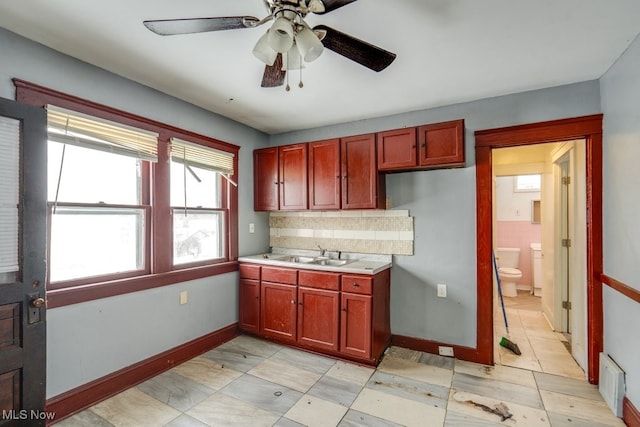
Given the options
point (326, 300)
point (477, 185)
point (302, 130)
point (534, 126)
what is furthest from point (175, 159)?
point (534, 126)

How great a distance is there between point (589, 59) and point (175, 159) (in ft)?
10.9

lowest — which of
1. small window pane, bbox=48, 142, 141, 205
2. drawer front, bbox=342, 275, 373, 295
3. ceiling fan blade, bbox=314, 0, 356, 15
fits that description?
drawer front, bbox=342, 275, 373, 295

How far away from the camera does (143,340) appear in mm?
2461

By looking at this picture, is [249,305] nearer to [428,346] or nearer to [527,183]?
[428,346]

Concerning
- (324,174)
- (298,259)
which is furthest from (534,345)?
(324,174)

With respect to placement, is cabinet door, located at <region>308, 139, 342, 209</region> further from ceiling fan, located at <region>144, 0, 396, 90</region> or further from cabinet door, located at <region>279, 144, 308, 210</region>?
ceiling fan, located at <region>144, 0, 396, 90</region>

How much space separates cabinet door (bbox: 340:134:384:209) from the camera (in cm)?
298

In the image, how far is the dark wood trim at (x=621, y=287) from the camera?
5.85 feet

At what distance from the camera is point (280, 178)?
11.5ft

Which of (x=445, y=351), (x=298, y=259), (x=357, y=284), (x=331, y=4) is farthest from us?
(x=298, y=259)

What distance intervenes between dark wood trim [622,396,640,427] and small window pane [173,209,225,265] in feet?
11.3

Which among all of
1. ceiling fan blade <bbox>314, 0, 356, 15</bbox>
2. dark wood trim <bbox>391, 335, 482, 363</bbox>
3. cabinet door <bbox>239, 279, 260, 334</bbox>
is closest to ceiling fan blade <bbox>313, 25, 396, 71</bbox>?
ceiling fan blade <bbox>314, 0, 356, 15</bbox>

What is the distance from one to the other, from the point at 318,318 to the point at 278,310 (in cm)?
47

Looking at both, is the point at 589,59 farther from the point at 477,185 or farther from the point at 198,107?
the point at 198,107
